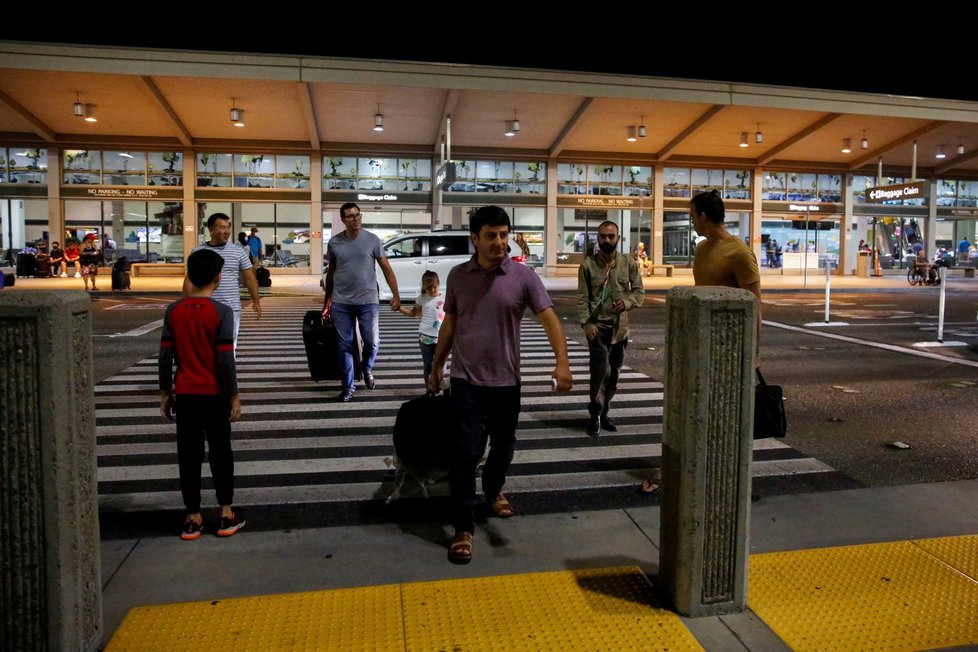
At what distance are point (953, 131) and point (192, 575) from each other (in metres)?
36.8

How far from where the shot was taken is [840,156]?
117 ft

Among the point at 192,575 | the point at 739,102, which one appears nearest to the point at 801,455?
the point at 192,575

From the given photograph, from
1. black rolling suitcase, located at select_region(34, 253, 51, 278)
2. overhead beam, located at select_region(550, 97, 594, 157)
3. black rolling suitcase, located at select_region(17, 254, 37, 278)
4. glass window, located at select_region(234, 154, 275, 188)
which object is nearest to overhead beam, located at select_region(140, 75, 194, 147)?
glass window, located at select_region(234, 154, 275, 188)

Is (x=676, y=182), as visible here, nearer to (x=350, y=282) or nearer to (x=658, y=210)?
(x=658, y=210)

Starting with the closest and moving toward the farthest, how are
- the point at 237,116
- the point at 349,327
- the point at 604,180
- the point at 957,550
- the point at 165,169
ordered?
the point at 957,550 → the point at 349,327 → the point at 237,116 → the point at 165,169 → the point at 604,180

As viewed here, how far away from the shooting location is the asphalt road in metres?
5.96

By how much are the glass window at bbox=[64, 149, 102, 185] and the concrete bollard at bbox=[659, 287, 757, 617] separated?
3323 cm

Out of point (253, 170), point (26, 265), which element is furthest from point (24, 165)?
point (253, 170)

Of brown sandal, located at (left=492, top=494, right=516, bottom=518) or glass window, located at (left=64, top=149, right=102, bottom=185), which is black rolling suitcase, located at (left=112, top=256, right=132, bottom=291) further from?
brown sandal, located at (left=492, top=494, right=516, bottom=518)

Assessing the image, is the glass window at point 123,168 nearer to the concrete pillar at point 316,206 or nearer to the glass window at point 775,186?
the concrete pillar at point 316,206

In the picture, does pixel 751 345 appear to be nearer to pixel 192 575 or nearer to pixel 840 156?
pixel 192 575

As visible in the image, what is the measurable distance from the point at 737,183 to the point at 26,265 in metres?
31.7

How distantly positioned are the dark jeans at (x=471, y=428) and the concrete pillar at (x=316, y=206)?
29254 mm

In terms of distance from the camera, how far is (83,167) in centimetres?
3095
